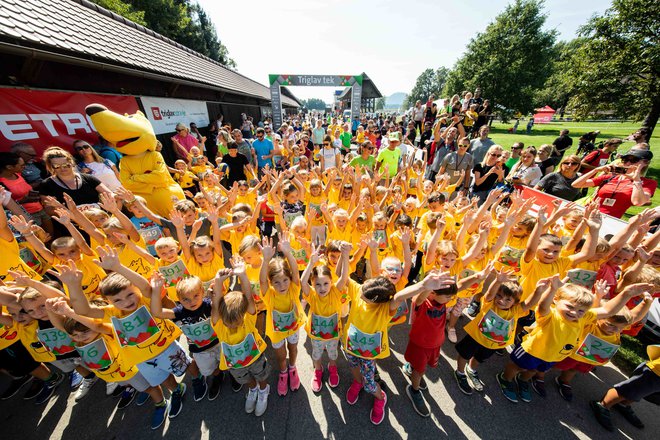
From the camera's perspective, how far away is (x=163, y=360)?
2.57 meters

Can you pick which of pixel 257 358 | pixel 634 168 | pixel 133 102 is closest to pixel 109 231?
pixel 257 358

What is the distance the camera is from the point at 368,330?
7.95ft

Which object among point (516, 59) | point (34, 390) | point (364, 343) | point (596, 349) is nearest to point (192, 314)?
point (364, 343)

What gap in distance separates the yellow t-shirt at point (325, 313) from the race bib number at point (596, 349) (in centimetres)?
252

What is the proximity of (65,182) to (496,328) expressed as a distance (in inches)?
228

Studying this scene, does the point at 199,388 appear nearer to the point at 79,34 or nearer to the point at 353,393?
the point at 353,393

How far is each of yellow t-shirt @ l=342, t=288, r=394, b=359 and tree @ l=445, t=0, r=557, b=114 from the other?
36208mm

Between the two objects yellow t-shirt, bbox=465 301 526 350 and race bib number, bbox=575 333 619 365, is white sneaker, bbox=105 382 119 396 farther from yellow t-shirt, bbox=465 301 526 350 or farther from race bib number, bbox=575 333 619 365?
race bib number, bbox=575 333 619 365

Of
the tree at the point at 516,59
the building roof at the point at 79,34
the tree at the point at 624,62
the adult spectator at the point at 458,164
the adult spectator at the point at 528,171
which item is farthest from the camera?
the tree at the point at 516,59

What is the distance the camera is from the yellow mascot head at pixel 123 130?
11.3ft

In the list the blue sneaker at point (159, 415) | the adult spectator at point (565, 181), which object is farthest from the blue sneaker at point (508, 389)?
the blue sneaker at point (159, 415)

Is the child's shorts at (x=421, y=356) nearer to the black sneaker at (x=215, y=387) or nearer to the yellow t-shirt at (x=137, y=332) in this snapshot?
the black sneaker at (x=215, y=387)

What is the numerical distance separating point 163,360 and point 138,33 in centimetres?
1147

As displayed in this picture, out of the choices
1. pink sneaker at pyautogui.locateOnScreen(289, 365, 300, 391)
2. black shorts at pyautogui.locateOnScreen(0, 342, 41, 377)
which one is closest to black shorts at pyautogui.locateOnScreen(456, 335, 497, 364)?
pink sneaker at pyautogui.locateOnScreen(289, 365, 300, 391)
